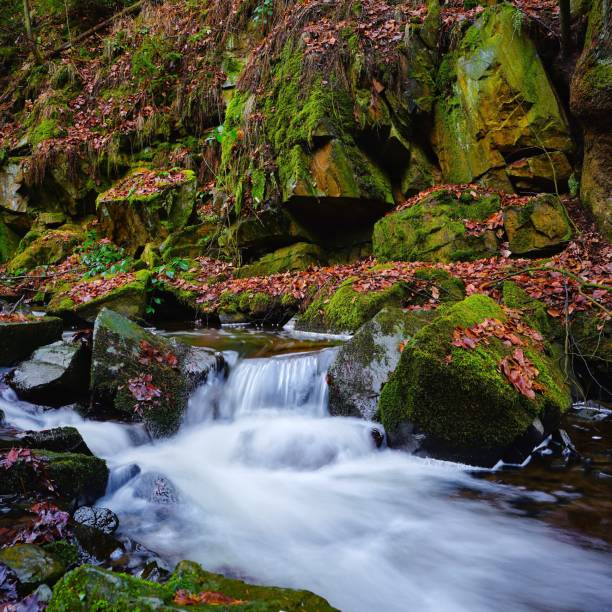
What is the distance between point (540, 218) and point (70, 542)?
7101mm

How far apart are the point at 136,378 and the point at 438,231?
5318 mm

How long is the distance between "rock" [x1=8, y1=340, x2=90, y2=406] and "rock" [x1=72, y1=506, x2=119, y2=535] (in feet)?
7.60

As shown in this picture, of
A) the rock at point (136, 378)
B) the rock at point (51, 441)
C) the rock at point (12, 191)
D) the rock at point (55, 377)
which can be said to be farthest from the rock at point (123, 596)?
the rock at point (12, 191)

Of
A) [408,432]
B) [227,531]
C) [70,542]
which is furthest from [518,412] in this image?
[70,542]

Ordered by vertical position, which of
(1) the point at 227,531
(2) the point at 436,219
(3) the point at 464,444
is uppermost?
(2) the point at 436,219

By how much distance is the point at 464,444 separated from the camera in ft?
12.8

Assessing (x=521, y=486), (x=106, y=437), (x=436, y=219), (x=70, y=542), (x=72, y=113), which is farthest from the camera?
(x=72, y=113)

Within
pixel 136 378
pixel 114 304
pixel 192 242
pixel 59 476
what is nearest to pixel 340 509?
pixel 59 476

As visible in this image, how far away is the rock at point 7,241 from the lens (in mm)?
14172

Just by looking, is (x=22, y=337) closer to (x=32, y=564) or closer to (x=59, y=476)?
(x=59, y=476)

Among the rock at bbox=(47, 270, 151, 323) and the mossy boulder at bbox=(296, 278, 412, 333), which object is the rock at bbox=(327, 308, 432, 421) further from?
the rock at bbox=(47, 270, 151, 323)

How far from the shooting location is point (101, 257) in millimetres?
11273

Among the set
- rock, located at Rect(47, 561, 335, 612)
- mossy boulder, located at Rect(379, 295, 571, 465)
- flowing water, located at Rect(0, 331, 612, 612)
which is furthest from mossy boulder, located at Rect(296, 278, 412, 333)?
rock, located at Rect(47, 561, 335, 612)

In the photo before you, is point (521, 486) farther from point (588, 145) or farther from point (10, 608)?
point (588, 145)
